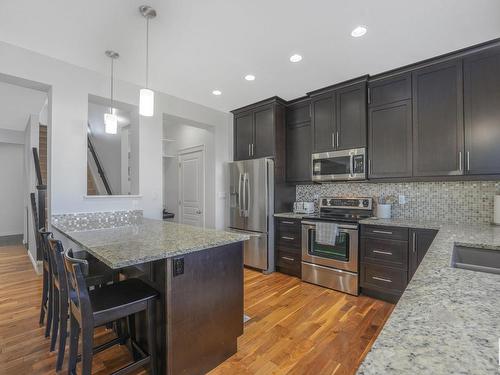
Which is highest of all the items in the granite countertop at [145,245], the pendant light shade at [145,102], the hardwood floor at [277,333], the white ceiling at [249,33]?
the white ceiling at [249,33]

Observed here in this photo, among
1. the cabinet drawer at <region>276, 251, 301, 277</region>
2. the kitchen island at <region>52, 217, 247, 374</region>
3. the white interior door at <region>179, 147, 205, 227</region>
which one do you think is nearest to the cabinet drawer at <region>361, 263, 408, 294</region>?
the cabinet drawer at <region>276, 251, 301, 277</region>

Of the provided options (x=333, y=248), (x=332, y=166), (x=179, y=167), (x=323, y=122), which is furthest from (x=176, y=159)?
(x=333, y=248)

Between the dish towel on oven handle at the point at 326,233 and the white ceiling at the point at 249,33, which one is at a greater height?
the white ceiling at the point at 249,33

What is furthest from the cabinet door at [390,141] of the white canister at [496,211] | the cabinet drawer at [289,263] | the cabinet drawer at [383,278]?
the cabinet drawer at [289,263]

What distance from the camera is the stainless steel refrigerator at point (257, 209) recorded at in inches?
152

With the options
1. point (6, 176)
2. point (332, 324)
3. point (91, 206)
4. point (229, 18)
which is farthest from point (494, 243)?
point (6, 176)

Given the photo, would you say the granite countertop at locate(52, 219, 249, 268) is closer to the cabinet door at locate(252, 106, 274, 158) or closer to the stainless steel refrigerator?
the stainless steel refrigerator

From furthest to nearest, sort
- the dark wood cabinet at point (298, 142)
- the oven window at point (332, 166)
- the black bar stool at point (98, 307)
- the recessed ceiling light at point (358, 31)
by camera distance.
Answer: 1. the dark wood cabinet at point (298, 142)
2. the oven window at point (332, 166)
3. the recessed ceiling light at point (358, 31)
4. the black bar stool at point (98, 307)

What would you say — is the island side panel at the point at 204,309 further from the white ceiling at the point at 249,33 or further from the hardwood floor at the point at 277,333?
the white ceiling at the point at 249,33

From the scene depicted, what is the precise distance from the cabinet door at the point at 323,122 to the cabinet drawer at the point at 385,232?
1.22 metres

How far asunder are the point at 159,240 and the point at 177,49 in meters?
1.95

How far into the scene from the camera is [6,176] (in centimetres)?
647

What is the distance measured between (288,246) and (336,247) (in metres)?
0.79

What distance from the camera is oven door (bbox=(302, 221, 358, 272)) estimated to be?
3051 mm
